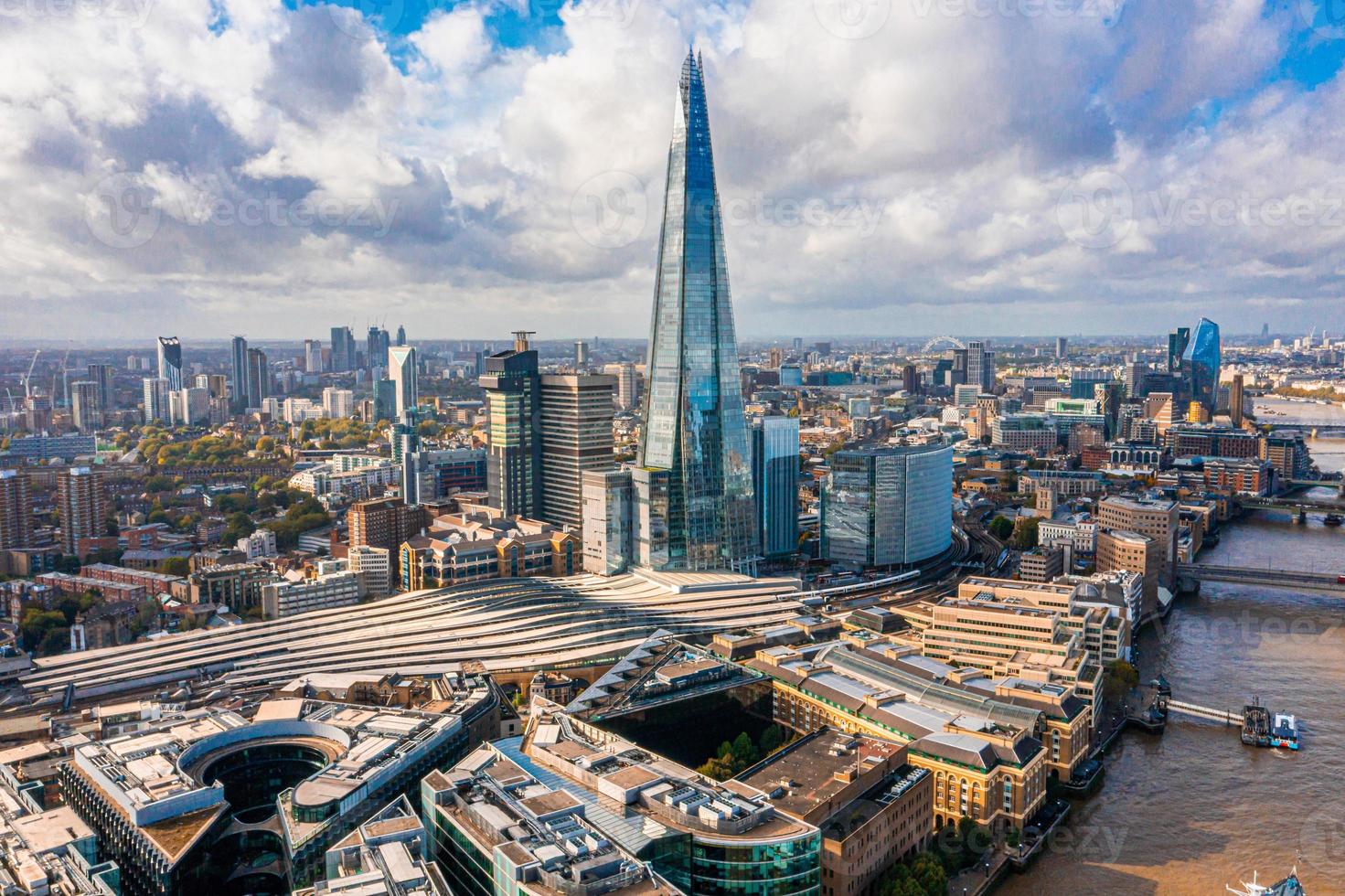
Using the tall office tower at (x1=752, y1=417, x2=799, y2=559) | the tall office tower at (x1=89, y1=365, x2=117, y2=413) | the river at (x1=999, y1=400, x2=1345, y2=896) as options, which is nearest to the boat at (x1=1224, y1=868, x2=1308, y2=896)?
the river at (x1=999, y1=400, x2=1345, y2=896)

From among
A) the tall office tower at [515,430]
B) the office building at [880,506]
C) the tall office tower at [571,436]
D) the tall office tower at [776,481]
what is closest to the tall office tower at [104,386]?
the tall office tower at [515,430]

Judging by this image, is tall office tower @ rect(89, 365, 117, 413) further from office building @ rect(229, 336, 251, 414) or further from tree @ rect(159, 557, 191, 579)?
tree @ rect(159, 557, 191, 579)

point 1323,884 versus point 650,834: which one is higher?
point 650,834

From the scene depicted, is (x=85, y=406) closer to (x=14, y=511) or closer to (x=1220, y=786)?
(x=14, y=511)

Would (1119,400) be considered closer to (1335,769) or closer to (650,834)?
(1335,769)

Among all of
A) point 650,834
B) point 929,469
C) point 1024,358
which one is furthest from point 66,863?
point 1024,358

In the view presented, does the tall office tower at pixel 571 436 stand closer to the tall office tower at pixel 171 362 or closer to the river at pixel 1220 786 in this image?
the river at pixel 1220 786
